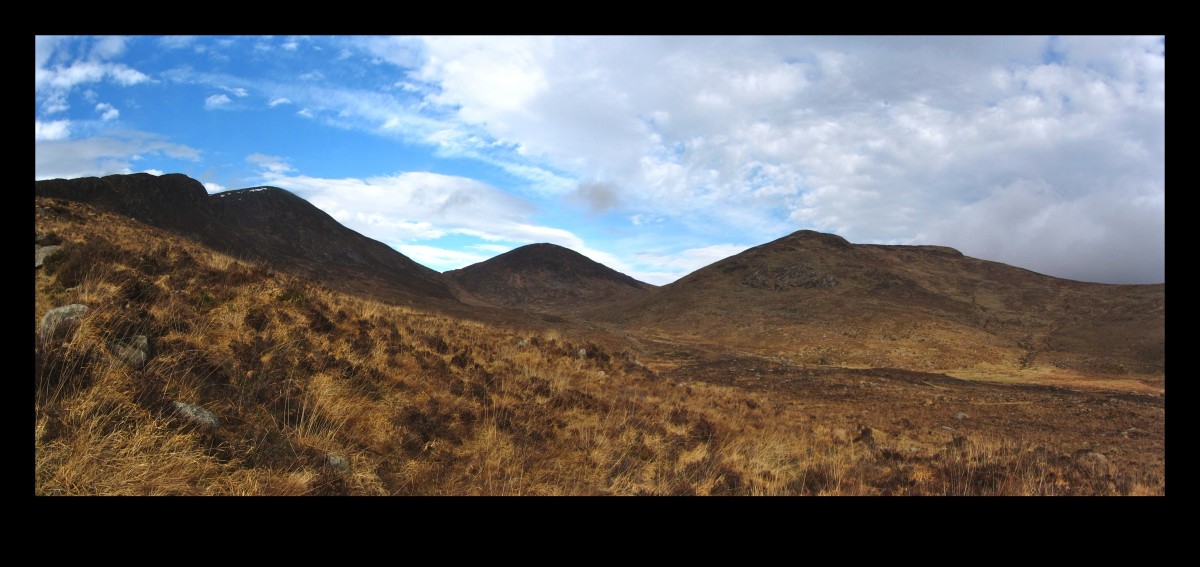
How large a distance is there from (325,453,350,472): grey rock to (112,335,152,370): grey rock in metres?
2.32

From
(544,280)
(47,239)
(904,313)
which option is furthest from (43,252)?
(544,280)

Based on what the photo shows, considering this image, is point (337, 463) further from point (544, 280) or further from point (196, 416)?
point (544, 280)

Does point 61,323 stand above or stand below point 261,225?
below

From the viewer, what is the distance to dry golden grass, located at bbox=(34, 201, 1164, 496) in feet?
12.5

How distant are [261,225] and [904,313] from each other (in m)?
86.0

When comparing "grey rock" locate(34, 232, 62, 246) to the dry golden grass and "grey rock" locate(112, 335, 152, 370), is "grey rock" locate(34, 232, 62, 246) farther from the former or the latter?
"grey rock" locate(112, 335, 152, 370)

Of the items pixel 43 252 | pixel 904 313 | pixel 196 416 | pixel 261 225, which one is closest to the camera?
pixel 196 416

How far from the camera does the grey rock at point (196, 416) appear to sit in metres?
4.18

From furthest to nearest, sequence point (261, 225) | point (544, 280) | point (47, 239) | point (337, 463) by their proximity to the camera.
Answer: point (544, 280), point (261, 225), point (47, 239), point (337, 463)

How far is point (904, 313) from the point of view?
4962 cm

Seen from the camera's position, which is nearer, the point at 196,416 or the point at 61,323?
the point at 196,416

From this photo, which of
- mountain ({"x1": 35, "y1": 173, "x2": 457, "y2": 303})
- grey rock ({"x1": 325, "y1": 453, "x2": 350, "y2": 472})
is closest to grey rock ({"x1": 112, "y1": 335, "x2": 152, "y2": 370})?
grey rock ({"x1": 325, "y1": 453, "x2": 350, "y2": 472})
